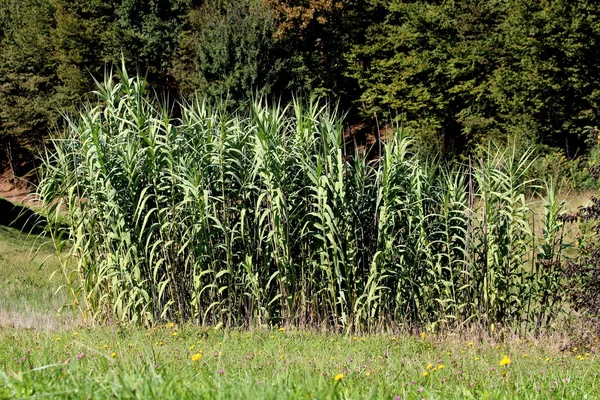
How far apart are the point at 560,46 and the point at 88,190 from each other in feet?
62.7

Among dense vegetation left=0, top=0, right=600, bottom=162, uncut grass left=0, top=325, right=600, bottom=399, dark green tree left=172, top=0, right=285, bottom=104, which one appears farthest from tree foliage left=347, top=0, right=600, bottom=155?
uncut grass left=0, top=325, right=600, bottom=399

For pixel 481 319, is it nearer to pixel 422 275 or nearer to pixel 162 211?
pixel 422 275

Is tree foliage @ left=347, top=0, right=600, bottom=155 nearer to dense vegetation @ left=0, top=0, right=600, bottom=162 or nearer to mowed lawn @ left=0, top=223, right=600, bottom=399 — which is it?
dense vegetation @ left=0, top=0, right=600, bottom=162

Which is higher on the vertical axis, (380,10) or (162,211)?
(380,10)

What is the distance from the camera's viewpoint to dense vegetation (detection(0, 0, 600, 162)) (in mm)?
22359

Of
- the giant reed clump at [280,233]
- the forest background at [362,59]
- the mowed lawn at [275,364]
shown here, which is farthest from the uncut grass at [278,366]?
the forest background at [362,59]

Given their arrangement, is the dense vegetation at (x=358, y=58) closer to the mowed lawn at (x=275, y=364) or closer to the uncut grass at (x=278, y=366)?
the mowed lawn at (x=275, y=364)

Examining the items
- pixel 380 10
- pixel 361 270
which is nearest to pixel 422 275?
pixel 361 270

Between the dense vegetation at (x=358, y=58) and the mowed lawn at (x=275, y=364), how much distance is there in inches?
615

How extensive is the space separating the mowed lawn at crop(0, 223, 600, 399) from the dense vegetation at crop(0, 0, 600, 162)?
15623mm

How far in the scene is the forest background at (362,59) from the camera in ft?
73.0

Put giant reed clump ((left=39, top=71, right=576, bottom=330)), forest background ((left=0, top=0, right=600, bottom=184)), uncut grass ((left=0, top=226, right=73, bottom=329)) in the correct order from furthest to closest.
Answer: forest background ((left=0, top=0, right=600, bottom=184))
uncut grass ((left=0, top=226, right=73, bottom=329))
giant reed clump ((left=39, top=71, right=576, bottom=330))

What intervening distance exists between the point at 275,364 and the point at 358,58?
90.4 ft

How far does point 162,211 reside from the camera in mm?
7090
